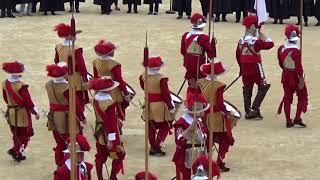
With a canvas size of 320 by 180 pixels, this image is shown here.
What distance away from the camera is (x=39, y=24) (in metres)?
20.8

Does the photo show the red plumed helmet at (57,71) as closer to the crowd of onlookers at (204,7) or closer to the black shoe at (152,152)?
the black shoe at (152,152)

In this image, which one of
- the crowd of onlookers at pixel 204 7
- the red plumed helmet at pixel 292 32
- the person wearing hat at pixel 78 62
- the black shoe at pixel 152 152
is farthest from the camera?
the crowd of onlookers at pixel 204 7

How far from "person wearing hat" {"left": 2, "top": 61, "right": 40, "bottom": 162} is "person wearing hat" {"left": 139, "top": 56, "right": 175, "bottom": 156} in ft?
5.06

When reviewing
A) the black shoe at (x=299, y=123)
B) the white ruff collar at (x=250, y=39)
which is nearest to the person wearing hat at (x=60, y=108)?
the white ruff collar at (x=250, y=39)

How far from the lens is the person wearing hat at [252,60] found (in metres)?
12.8

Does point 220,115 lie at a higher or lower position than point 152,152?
higher

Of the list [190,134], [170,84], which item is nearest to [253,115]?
[170,84]

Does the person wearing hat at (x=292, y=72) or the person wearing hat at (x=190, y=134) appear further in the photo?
the person wearing hat at (x=292, y=72)

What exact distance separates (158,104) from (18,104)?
6.03ft

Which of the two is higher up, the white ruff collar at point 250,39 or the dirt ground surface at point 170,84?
the white ruff collar at point 250,39

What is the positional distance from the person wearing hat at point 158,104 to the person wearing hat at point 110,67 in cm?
50

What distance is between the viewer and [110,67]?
1141cm

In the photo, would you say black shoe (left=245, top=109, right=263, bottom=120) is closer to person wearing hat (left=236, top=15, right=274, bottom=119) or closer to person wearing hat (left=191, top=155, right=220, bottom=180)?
person wearing hat (left=236, top=15, right=274, bottom=119)

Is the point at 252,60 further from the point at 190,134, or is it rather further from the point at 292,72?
the point at 190,134
